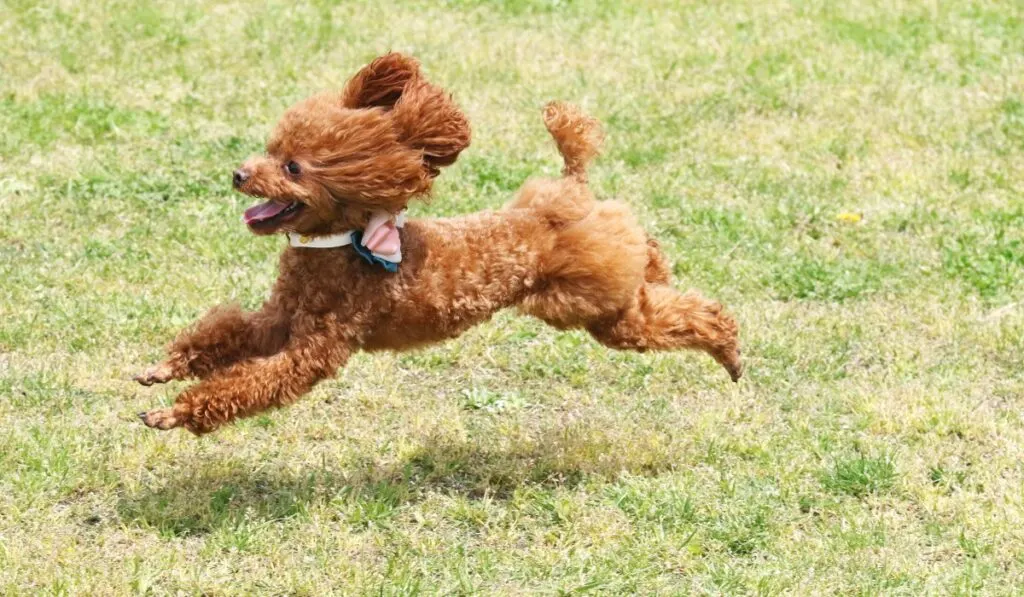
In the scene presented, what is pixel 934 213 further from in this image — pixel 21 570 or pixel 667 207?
pixel 21 570

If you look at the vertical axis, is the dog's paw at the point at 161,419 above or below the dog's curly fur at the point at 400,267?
below

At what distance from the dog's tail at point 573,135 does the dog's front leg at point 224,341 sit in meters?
1.34

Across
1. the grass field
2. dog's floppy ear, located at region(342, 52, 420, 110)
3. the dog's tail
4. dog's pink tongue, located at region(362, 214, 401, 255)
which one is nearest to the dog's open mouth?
dog's pink tongue, located at region(362, 214, 401, 255)

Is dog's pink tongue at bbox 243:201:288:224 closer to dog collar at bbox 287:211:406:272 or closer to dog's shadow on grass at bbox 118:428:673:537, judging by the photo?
dog collar at bbox 287:211:406:272

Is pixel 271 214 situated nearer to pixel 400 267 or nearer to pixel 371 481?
pixel 400 267

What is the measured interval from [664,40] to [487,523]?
6.85 meters

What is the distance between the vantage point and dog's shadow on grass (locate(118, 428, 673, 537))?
5355 mm

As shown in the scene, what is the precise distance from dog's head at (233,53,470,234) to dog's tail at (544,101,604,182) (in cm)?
68

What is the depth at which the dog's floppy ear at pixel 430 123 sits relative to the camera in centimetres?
499

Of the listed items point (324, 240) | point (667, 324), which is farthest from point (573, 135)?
point (324, 240)

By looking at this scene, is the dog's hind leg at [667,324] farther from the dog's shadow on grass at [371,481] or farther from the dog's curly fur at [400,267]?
the dog's shadow on grass at [371,481]

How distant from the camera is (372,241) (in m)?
5.02

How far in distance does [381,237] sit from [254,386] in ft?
2.24

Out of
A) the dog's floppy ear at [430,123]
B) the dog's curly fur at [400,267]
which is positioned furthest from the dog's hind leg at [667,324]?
the dog's floppy ear at [430,123]
